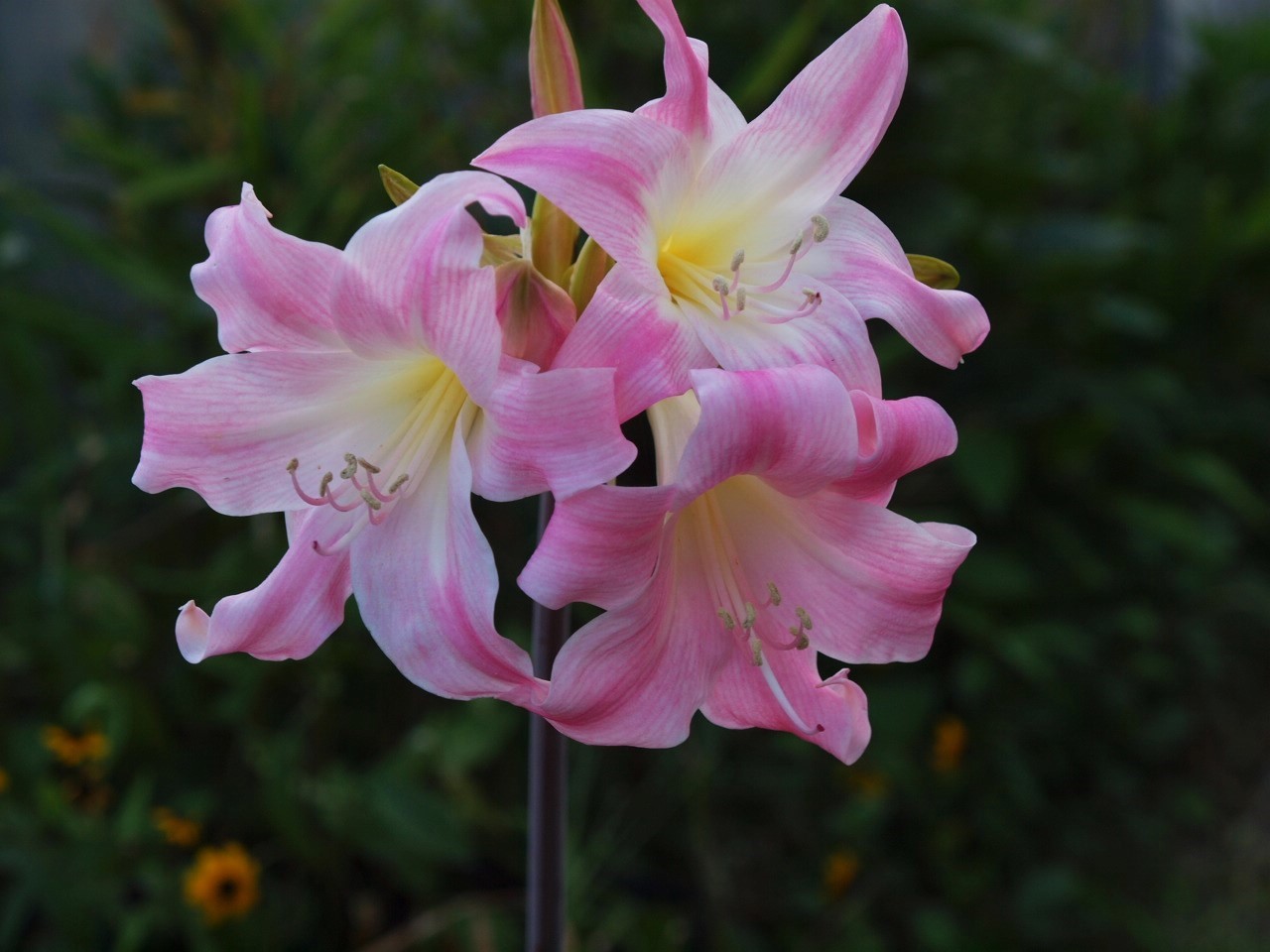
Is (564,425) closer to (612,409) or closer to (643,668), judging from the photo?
(612,409)

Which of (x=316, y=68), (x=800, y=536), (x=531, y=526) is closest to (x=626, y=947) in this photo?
(x=531, y=526)

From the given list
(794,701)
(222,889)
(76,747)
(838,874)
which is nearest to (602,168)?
(794,701)

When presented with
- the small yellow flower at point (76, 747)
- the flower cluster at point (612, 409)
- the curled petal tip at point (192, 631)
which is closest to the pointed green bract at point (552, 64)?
the flower cluster at point (612, 409)

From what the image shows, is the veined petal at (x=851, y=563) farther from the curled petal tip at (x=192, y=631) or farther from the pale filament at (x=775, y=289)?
the curled petal tip at (x=192, y=631)

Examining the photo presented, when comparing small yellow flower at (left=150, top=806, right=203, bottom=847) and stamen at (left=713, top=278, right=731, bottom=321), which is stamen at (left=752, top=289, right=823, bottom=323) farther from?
small yellow flower at (left=150, top=806, right=203, bottom=847)

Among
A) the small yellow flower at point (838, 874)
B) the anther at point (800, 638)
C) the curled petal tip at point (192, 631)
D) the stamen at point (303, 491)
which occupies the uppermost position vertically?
the stamen at point (303, 491)

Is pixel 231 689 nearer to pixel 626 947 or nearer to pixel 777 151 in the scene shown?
pixel 626 947

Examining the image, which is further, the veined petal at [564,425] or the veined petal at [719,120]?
the veined petal at [719,120]
